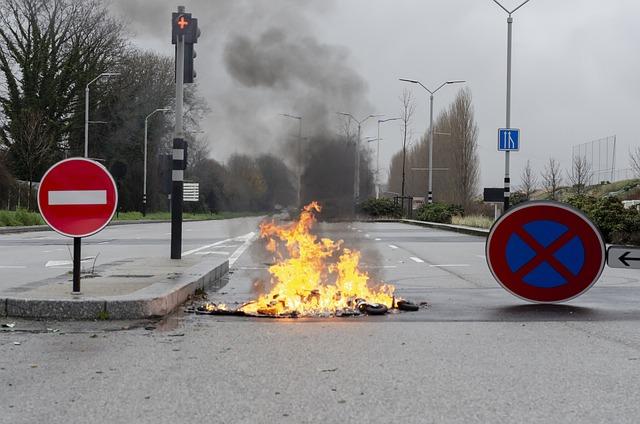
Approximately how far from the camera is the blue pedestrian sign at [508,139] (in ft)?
93.9

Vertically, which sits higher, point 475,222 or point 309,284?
point 475,222

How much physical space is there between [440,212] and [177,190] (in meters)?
34.2

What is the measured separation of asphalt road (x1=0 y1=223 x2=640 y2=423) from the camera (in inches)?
169

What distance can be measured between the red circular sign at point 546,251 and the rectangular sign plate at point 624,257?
5.36ft

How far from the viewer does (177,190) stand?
490 inches

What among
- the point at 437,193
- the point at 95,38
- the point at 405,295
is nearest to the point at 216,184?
the point at 405,295

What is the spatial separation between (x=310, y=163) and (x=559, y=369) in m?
6.45

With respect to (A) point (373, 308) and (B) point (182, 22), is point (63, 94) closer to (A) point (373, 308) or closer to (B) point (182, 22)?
(B) point (182, 22)

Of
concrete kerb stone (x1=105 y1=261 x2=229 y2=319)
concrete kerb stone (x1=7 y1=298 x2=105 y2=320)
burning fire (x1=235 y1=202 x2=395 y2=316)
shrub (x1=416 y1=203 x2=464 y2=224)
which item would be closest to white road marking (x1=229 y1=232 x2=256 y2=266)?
burning fire (x1=235 y1=202 x2=395 y2=316)

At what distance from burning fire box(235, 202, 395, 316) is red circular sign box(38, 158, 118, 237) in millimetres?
1589

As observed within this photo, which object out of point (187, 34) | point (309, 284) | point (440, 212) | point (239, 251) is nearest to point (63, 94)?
point (440, 212)

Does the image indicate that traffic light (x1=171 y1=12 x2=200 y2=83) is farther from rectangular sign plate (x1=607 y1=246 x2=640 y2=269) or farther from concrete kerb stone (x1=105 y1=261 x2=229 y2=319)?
rectangular sign plate (x1=607 y1=246 x2=640 y2=269)

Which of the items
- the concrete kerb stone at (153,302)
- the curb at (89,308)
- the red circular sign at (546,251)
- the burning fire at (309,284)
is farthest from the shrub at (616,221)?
the curb at (89,308)

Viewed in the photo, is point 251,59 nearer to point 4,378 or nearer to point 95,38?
point 4,378
